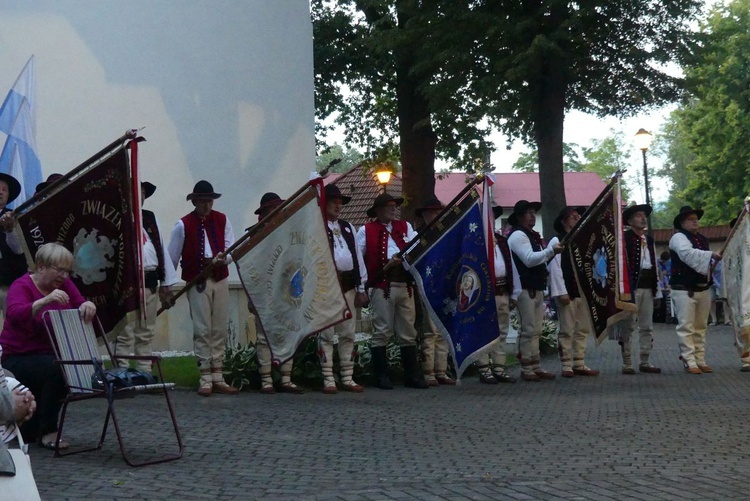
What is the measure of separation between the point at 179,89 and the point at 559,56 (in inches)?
269

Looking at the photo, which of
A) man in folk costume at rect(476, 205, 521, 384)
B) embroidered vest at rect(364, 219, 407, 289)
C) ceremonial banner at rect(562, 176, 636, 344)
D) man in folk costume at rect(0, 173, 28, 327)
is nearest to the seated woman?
man in folk costume at rect(0, 173, 28, 327)

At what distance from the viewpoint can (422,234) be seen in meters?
12.4

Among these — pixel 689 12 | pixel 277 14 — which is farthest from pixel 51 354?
pixel 689 12

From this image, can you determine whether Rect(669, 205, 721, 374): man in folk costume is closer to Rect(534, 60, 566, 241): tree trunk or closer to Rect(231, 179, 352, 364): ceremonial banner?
Rect(231, 179, 352, 364): ceremonial banner

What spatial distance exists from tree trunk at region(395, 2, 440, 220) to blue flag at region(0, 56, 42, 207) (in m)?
10.3

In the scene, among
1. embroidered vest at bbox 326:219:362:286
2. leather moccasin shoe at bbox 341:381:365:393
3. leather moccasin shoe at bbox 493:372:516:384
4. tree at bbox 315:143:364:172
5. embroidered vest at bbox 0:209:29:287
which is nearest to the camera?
embroidered vest at bbox 0:209:29:287

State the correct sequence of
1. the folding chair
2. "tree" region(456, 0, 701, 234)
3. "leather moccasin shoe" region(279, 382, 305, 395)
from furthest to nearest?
"tree" region(456, 0, 701, 234)
"leather moccasin shoe" region(279, 382, 305, 395)
the folding chair

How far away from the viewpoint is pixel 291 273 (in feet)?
37.1

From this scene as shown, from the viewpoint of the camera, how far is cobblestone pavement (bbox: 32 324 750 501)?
6695 mm

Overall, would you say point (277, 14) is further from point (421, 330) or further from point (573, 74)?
point (421, 330)

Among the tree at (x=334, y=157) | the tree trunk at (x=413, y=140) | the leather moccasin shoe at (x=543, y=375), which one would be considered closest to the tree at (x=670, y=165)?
the tree at (x=334, y=157)

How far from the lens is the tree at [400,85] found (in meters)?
21.6

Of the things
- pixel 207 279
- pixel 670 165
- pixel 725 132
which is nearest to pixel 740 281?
pixel 207 279

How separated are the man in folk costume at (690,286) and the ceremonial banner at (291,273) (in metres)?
5.08
